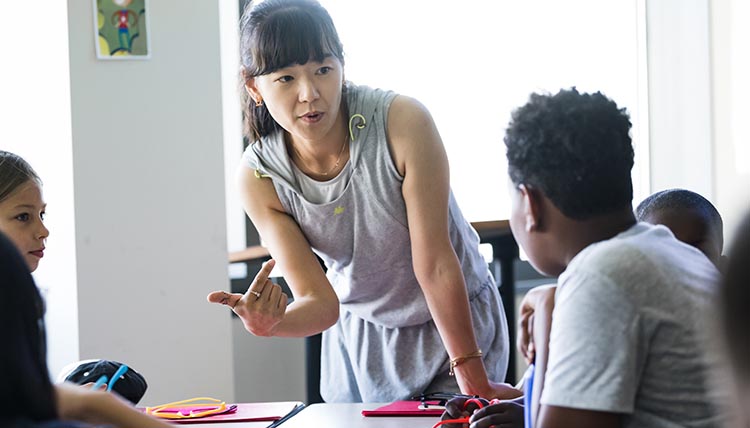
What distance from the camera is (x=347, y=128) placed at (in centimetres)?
200

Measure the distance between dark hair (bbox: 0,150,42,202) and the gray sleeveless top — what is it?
1.63 ft

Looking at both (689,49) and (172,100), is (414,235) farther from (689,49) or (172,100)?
(689,49)

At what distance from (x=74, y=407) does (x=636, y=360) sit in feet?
2.20

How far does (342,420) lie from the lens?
1.74 metres

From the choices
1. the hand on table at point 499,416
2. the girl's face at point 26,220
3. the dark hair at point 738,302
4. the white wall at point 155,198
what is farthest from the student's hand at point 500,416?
the white wall at point 155,198

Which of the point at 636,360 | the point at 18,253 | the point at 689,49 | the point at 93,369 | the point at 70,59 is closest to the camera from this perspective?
the point at 18,253

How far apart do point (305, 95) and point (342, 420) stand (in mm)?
619

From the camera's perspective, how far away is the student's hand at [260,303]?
1678mm

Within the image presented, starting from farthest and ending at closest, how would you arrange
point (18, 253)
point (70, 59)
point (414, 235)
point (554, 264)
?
1. point (70, 59)
2. point (414, 235)
3. point (554, 264)
4. point (18, 253)

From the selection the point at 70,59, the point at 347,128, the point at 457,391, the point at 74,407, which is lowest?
the point at 457,391

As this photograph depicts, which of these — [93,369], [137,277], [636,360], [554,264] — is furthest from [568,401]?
[137,277]

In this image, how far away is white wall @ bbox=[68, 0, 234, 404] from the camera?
120 inches

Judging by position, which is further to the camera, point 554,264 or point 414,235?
point 414,235

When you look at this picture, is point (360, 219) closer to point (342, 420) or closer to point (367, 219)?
point (367, 219)
